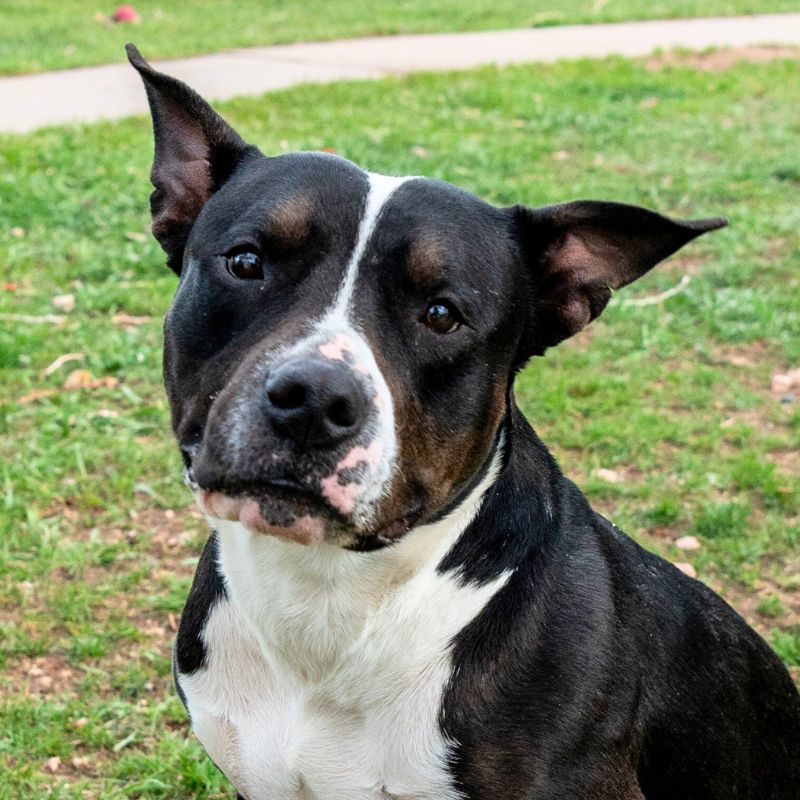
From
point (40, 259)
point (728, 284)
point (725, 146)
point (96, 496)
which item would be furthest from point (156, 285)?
point (725, 146)

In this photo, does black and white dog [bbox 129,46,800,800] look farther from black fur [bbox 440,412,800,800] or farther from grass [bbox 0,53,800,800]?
grass [bbox 0,53,800,800]

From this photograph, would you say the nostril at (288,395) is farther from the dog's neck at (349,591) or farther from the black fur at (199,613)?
the black fur at (199,613)

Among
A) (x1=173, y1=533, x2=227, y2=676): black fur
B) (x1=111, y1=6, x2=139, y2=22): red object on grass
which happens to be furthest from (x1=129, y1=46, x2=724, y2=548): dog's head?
(x1=111, y1=6, x2=139, y2=22): red object on grass

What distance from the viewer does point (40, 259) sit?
7.35 metres

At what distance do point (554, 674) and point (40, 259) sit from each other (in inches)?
211

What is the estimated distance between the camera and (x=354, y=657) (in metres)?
2.84

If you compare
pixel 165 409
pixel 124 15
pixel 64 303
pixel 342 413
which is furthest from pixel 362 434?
pixel 124 15

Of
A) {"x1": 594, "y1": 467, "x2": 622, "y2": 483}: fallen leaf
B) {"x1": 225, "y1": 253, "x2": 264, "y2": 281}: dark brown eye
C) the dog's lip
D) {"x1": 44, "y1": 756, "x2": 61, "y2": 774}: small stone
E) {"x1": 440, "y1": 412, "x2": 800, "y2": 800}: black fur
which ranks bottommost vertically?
{"x1": 594, "y1": 467, "x2": 622, "y2": 483}: fallen leaf

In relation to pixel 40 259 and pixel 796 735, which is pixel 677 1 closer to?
pixel 40 259

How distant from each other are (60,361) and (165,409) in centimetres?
76

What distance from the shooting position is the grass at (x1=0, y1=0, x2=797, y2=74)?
13039 millimetres

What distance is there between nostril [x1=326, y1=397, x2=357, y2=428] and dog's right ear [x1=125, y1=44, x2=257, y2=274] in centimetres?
95

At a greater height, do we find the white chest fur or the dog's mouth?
the dog's mouth

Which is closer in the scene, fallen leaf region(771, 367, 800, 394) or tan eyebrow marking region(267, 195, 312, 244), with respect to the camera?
tan eyebrow marking region(267, 195, 312, 244)
